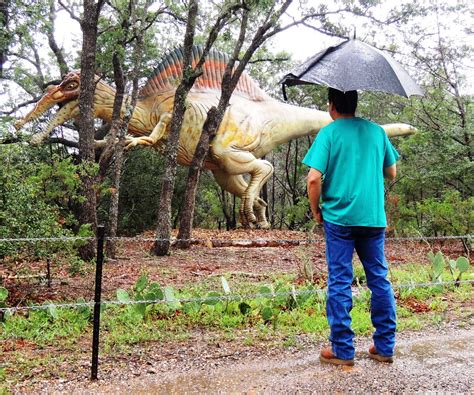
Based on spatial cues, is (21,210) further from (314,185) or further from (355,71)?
(355,71)

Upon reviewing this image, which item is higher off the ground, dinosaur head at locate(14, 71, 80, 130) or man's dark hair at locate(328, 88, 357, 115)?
dinosaur head at locate(14, 71, 80, 130)

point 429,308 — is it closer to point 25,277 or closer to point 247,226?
point 25,277

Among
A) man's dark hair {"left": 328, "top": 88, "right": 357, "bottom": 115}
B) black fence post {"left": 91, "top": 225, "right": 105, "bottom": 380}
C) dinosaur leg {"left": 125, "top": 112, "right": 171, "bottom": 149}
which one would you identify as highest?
dinosaur leg {"left": 125, "top": 112, "right": 171, "bottom": 149}

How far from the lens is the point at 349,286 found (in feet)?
10.1

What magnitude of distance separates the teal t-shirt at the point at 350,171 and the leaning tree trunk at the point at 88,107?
172 inches

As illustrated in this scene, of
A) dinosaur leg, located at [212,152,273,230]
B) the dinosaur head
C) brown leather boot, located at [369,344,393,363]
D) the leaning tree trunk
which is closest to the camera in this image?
brown leather boot, located at [369,344,393,363]

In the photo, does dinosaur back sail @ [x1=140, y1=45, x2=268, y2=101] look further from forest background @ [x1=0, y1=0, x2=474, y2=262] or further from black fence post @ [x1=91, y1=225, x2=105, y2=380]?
black fence post @ [x1=91, y1=225, x2=105, y2=380]

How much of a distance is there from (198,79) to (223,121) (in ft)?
4.19

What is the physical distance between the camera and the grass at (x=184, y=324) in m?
3.66

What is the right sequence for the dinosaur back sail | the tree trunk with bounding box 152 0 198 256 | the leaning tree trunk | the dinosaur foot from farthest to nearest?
the dinosaur back sail, the dinosaur foot, the tree trunk with bounding box 152 0 198 256, the leaning tree trunk

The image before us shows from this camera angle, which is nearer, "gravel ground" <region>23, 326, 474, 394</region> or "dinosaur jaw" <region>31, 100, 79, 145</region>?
"gravel ground" <region>23, 326, 474, 394</region>

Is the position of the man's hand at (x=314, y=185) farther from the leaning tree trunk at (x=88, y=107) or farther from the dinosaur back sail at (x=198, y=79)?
the dinosaur back sail at (x=198, y=79)

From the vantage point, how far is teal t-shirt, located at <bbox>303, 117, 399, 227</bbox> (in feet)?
10.1

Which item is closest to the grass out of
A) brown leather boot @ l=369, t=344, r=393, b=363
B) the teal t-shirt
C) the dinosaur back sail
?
brown leather boot @ l=369, t=344, r=393, b=363
